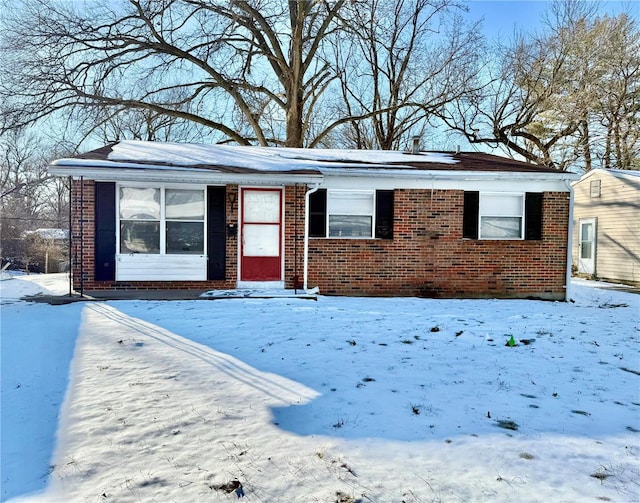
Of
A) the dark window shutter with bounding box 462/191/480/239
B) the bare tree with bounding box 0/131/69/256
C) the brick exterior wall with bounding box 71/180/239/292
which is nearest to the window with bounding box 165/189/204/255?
the brick exterior wall with bounding box 71/180/239/292

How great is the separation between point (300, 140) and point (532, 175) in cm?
1205

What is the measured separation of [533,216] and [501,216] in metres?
0.79

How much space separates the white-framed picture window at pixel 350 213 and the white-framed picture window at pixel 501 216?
2.74 meters

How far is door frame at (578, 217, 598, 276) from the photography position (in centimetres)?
1566

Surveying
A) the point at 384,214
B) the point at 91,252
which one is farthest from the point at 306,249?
the point at 91,252

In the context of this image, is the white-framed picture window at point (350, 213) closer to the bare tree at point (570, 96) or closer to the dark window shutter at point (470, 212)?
the dark window shutter at point (470, 212)

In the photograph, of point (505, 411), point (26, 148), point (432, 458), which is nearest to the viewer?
point (432, 458)

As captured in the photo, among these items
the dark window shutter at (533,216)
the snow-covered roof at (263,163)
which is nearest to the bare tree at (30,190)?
the snow-covered roof at (263,163)

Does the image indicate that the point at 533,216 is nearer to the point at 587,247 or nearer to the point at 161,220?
the point at 587,247

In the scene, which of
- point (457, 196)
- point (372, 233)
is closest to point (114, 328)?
point (372, 233)

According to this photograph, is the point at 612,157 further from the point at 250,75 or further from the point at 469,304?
the point at 250,75

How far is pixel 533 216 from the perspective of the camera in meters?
9.78

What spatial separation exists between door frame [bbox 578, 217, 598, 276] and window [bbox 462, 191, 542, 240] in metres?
7.92

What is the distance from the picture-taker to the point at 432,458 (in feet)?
8.50
